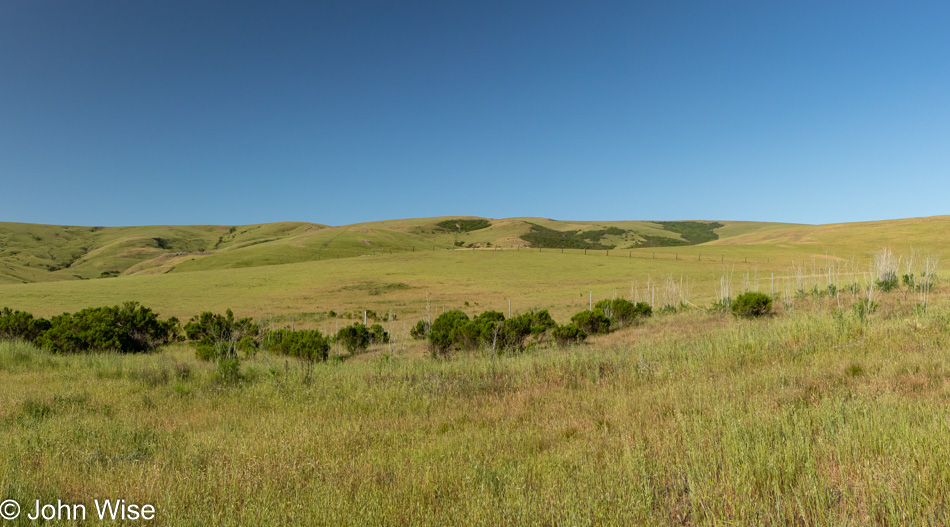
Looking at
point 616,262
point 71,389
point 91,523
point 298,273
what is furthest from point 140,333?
point 616,262

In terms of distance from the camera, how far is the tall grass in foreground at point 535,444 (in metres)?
2.99

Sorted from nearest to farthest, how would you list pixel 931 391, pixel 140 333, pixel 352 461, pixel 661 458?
pixel 661 458 < pixel 352 461 < pixel 931 391 < pixel 140 333

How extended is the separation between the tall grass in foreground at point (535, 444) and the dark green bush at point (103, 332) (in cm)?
972

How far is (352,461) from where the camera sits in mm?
4094

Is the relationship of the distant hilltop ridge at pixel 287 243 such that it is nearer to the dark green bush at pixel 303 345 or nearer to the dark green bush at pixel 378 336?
the dark green bush at pixel 378 336

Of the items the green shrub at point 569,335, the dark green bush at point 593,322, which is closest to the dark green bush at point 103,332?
the green shrub at point 569,335

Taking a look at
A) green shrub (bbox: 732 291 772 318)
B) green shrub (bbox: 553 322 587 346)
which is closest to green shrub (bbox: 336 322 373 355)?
green shrub (bbox: 553 322 587 346)

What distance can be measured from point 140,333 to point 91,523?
2176cm

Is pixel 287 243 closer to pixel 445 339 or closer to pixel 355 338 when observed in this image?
pixel 355 338

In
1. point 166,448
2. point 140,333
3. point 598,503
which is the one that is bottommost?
point 140,333

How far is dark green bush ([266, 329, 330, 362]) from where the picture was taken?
50.1ft

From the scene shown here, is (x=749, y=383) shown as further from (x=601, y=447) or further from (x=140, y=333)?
(x=140, y=333)

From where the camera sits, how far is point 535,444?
4512mm

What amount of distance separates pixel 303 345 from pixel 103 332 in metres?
7.71
